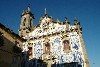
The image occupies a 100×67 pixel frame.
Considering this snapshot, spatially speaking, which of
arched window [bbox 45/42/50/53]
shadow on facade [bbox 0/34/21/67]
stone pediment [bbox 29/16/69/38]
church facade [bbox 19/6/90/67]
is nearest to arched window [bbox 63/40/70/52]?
church facade [bbox 19/6/90/67]

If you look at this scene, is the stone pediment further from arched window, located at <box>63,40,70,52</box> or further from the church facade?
arched window, located at <box>63,40,70,52</box>

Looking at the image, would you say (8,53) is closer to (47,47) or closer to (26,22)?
(47,47)

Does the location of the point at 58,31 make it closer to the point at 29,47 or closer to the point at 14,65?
the point at 29,47

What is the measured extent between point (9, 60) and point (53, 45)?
7005 mm

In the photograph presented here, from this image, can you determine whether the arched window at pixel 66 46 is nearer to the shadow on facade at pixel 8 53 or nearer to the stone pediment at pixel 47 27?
the stone pediment at pixel 47 27

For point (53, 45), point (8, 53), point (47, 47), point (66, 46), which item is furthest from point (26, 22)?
point (66, 46)

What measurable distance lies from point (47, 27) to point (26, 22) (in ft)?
15.8

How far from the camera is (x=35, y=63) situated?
80.7ft

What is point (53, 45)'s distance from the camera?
82.7ft

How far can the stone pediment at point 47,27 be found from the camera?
2605 cm

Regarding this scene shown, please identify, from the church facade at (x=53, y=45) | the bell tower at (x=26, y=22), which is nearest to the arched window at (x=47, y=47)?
the church facade at (x=53, y=45)

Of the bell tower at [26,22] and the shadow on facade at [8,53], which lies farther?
the bell tower at [26,22]

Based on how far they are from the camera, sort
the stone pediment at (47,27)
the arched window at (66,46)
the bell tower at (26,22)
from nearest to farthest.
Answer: the arched window at (66,46), the stone pediment at (47,27), the bell tower at (26,22)

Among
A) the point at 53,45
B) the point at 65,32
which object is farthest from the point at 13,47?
the point at 65,32
